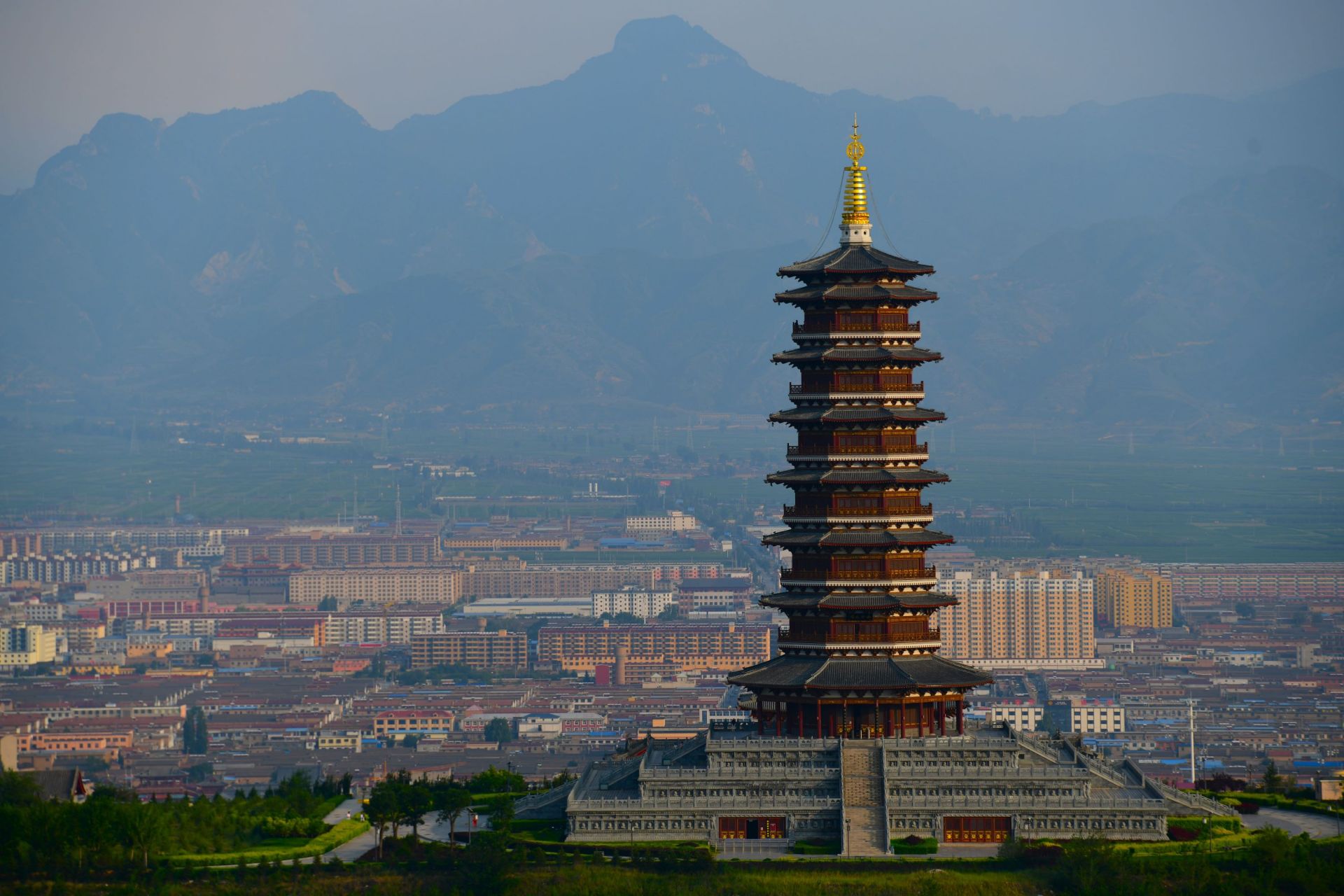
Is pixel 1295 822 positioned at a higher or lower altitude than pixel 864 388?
lower

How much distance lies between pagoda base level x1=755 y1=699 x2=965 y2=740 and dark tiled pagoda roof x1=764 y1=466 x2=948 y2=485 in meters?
5.47

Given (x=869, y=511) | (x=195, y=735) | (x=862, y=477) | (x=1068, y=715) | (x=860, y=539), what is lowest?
(x=195, y=735)

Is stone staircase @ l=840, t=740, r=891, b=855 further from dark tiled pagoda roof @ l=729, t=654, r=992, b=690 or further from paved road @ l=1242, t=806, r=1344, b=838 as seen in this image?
paved road @ l=1242, t=806, r=1344, b=838

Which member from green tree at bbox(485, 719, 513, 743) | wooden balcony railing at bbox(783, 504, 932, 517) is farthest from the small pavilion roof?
green tree at bbox(485, 719, 513, 743)

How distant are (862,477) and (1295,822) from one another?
13516 millimetres

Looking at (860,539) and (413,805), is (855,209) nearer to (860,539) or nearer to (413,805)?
(860,539)

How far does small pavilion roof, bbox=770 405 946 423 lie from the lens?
68188mm

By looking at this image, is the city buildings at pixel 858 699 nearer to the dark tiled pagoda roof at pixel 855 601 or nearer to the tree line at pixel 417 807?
the dark tiled pagoda roof at pixel 855 601

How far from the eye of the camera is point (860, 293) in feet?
226

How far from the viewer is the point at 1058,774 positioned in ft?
209

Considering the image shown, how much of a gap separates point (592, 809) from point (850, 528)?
1033 centimetres

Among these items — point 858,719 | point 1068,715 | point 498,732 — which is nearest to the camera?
point 858,719

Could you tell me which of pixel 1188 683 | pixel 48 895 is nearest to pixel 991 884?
pixel 48 895

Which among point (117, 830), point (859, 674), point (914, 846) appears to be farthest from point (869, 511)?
point (117, 830)
